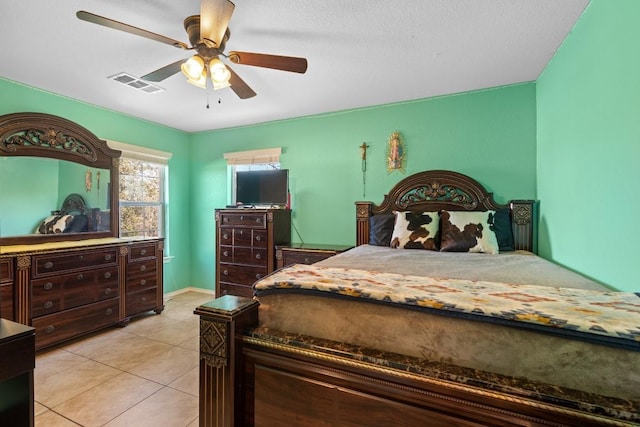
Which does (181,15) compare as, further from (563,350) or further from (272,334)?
(563,350)

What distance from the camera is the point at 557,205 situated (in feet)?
7.45

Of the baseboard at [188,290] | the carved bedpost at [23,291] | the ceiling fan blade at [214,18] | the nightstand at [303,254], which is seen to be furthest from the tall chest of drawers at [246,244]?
the ceiling fan blade at [214,18]

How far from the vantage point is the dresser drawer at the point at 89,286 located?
106 inches

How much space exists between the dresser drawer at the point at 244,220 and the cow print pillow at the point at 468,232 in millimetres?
2061

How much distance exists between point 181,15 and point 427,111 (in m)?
2.52

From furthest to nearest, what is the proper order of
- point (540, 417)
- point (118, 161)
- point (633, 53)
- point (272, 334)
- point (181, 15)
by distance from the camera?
point (118, 161) → point (181, 15) → point (633, 53) → point (272, 334) → point (540, 417)

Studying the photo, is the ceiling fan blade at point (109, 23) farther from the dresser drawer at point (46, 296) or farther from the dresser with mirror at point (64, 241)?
the dresser drawer at point (46, 296)

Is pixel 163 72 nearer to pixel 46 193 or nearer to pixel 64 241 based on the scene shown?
pixel 46 193

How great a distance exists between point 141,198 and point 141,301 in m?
1.48

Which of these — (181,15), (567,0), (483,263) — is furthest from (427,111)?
(181,15)

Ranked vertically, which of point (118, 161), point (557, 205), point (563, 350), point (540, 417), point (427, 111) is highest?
point (427, 111)

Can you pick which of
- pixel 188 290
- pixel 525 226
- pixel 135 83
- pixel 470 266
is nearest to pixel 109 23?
pixel 135 83

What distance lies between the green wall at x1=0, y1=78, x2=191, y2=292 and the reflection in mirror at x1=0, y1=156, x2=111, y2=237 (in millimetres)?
512

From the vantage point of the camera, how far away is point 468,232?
2629 mm
